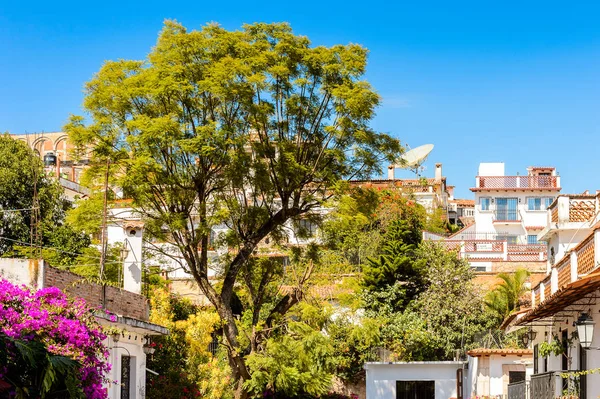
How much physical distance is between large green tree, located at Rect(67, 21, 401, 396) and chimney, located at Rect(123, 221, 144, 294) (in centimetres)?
349

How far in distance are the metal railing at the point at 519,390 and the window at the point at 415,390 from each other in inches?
761

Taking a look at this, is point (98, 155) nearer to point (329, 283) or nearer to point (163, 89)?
point (163, 89)

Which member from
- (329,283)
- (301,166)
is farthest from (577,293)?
(329,283)

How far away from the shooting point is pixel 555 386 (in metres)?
19.7

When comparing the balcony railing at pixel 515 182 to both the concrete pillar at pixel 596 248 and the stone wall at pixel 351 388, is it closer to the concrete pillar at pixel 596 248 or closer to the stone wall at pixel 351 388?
the stone wall at pixel 351 388

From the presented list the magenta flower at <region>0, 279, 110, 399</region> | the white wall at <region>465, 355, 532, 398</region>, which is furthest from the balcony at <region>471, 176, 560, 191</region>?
the magenta flower at <region>0, 279, 110, 399</region>

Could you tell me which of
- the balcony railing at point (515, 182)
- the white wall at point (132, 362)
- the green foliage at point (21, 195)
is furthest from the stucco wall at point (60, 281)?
the balcony railing at point (515, 182)

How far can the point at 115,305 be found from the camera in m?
24.4

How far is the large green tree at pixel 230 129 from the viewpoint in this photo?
30578mm

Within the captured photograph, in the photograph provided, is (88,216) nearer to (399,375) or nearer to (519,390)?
(519,390)

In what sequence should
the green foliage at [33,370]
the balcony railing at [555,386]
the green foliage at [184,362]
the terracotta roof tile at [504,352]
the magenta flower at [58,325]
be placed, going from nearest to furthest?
the green foliage at [33,370] → the magenta flower at [58,325] → the balcony railing at [555,386] → the green foliage at [184,362] → the terracotta roof tile at [504,352]

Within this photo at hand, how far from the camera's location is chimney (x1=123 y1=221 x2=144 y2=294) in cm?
2691

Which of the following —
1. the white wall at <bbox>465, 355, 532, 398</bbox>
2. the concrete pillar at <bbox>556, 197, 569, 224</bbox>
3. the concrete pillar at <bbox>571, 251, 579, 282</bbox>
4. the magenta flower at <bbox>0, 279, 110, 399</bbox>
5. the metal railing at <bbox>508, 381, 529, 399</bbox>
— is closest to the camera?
the magenta flower at <bbox>0, 279, 110, 399</bbox>

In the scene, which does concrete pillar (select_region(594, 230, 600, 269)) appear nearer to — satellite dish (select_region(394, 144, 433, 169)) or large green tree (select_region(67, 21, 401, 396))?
large green tree (select_region(67, 21, 401, 396))
